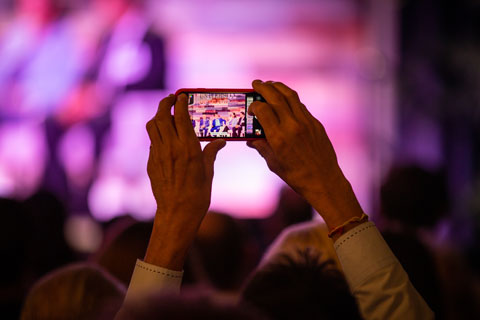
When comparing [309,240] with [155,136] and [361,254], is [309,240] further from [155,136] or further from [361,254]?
[155,136]

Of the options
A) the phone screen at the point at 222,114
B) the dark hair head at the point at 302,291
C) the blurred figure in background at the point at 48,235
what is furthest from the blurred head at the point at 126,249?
the blurred figure in background at the point at 48,235

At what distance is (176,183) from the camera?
1.02m

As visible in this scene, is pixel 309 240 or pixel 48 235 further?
pixel 48 235

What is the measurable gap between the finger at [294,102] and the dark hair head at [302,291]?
0.28 meters

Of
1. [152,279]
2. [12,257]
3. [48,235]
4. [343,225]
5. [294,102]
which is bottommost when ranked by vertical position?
[48,235]

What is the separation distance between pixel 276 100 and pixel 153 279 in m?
0.43

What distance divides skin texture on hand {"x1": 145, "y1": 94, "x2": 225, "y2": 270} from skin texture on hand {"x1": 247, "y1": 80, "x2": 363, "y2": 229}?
15 cm

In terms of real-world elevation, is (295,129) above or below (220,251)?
above

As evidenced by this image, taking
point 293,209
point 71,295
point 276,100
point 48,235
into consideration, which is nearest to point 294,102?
point 276,100

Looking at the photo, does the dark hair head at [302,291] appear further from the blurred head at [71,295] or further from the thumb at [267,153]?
the blurred head at [71,295]

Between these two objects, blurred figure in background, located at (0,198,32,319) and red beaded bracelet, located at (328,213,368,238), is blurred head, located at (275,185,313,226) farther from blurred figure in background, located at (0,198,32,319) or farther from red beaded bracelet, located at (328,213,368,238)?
red beaded bracelet, located at (328,213,368,238)

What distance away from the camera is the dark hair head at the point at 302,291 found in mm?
846

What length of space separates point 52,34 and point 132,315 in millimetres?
5143

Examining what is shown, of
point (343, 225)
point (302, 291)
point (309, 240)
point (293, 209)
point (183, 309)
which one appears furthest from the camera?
point (293, 209)
